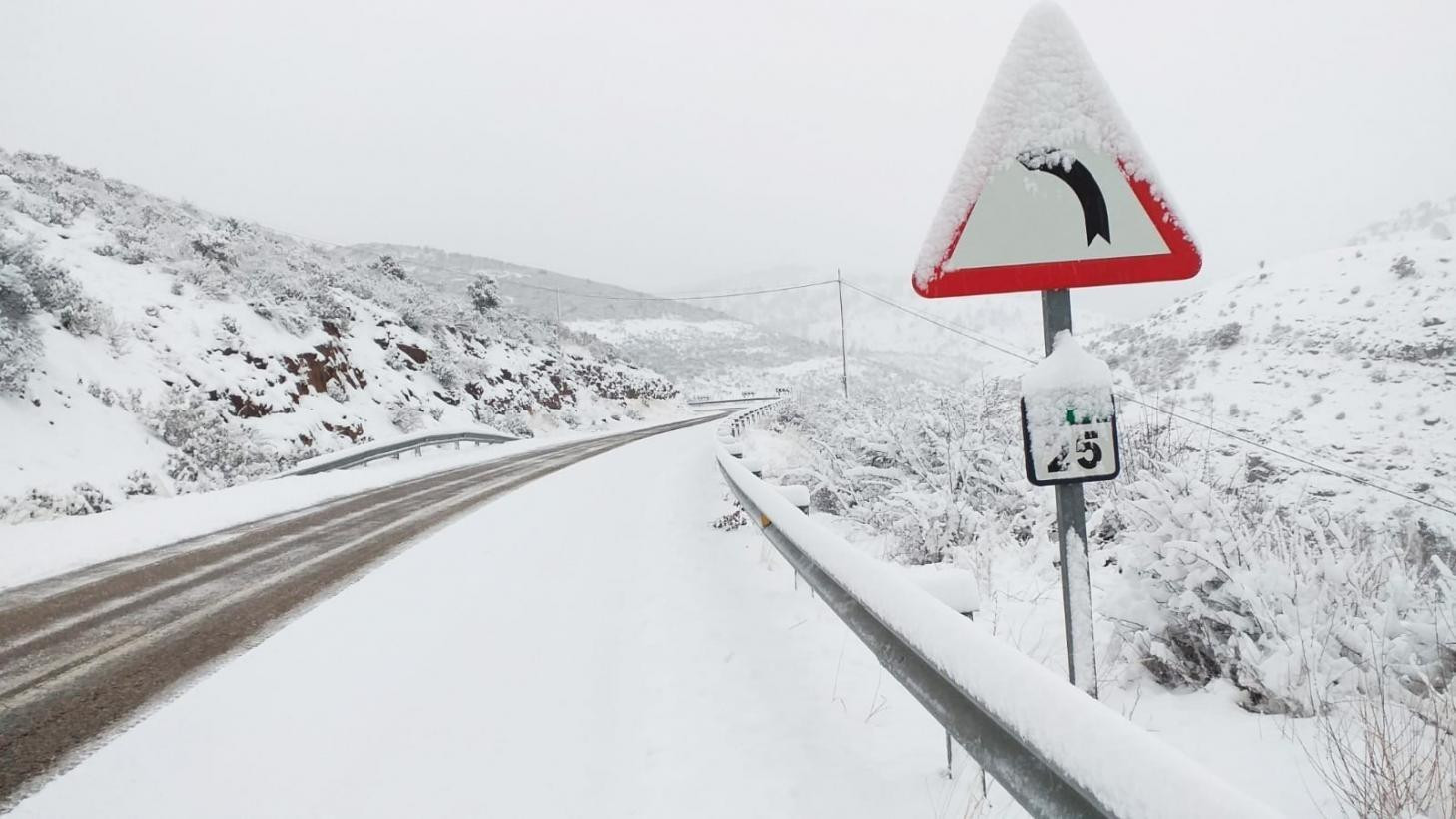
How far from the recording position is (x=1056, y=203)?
236 centimetres

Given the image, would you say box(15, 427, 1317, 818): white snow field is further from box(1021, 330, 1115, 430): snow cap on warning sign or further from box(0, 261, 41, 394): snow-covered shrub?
box(0, 261, 41, 394): snow-covered shrub

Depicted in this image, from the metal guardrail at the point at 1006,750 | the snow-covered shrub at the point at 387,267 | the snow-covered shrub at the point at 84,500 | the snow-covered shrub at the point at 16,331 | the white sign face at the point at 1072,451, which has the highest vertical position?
the snow-covered shrub at the point at 387,267

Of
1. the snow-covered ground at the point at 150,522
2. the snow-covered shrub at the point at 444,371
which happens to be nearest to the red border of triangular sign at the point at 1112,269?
the snow-covered ground at the point at 150,522

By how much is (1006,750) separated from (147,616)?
18.8 feet

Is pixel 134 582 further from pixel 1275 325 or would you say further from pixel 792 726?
pixel 1275 325

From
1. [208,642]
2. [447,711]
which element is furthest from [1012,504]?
[208,642]

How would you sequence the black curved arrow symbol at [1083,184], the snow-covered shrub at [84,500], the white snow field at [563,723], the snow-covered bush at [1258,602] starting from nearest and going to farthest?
the black curved arrow symbol at [1083,184] → the white snow field at [563,723] → the snow-covered bush at [1258,602] → the snow-covered shrub at [84,500]

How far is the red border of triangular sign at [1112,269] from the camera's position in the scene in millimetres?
2316

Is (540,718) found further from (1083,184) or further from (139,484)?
(139,484)

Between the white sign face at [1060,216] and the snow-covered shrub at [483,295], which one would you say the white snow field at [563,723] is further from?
the snow-covered shrub at [483,295]

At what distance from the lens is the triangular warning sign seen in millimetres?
2330

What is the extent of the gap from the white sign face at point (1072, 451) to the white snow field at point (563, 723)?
40.0 inches

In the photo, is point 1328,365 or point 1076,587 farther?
point 1328,365

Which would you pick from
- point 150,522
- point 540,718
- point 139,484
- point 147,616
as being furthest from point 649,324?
point 540,718
